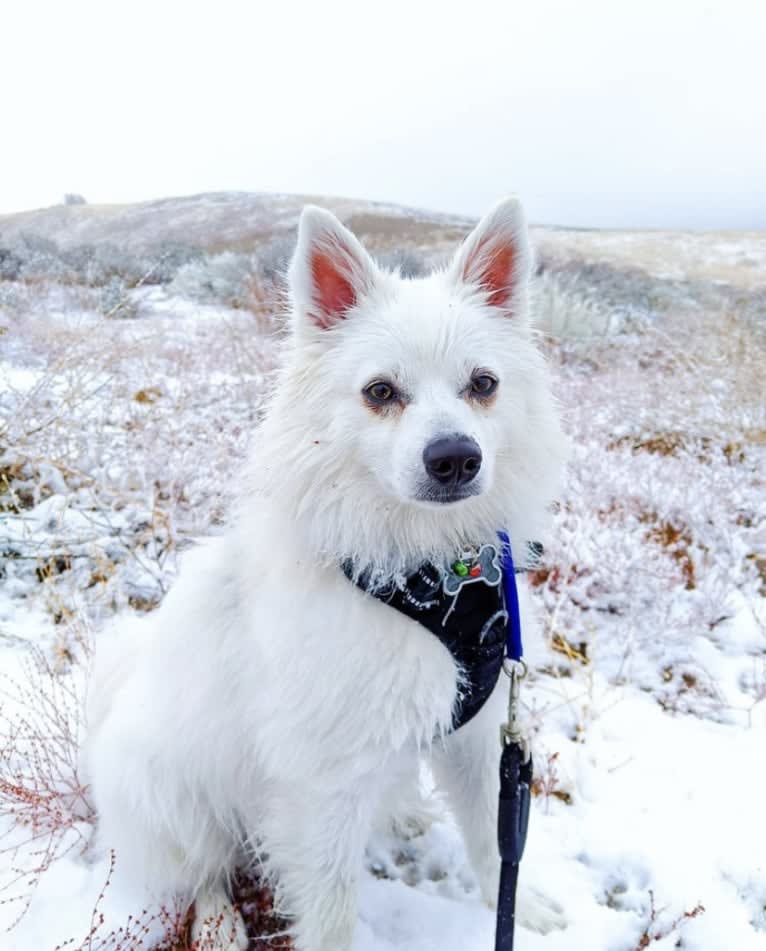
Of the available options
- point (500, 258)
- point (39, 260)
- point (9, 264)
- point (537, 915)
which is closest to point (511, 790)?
point (537, 915)

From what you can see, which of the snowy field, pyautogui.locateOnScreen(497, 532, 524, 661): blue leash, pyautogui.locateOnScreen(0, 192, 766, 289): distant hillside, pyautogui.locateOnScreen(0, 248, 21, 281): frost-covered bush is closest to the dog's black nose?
pyautogui.locateOnScreen(497, 532, 524, 661): blue leash

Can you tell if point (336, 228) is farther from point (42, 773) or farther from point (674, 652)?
point (674, 652)

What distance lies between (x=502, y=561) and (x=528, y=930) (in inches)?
57.1

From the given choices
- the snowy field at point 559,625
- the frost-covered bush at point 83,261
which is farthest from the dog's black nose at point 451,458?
the frost-covered bush at point 83,261

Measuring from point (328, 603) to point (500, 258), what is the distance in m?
1.29

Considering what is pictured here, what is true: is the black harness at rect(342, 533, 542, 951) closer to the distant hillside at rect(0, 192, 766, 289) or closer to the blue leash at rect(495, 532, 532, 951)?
the blue leash at rect(495, 532, 532, 951)

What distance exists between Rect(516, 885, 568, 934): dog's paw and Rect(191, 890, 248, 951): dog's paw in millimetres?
1011

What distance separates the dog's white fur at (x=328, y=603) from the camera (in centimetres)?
166

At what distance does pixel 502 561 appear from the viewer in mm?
1817

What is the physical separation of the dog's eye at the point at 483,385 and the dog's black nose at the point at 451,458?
26cm

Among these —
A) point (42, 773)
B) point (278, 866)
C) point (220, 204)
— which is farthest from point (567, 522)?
point (220, 204)

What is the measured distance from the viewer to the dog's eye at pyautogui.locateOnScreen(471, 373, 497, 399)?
5.92 feet

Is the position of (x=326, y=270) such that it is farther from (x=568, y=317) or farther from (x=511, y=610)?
(x=568, y=317)

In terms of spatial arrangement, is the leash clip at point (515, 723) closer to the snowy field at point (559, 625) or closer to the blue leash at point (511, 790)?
the blue leash at point (511, 790)
